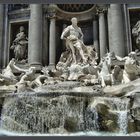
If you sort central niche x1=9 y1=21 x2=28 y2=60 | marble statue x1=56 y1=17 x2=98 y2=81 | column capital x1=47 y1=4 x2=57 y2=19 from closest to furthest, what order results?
marble statue x1=56 y1=17 x2=98 y2=81 < column capital x1=47 y1=4 x2=57 y2=19 < central niche x1=9 y1=21 x2=28 y2=60

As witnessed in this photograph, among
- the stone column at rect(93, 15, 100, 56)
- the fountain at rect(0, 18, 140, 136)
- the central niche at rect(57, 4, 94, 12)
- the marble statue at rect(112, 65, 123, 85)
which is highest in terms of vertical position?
the central niche at rect(57, 4, 94, 12)

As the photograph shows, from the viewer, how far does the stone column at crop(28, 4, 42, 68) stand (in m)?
22.1

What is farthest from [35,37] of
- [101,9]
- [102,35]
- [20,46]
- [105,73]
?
[105,73]

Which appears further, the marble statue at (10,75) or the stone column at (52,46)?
the stone column at (52,46)

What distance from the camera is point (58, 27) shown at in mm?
24641

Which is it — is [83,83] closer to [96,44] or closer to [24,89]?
[24,89]

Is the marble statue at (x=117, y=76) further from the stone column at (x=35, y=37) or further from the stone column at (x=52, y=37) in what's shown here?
the stone column at (x=35, y=37)

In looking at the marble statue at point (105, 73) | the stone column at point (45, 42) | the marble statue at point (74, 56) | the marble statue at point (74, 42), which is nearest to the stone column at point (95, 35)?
the marble statue at point (74, 56)

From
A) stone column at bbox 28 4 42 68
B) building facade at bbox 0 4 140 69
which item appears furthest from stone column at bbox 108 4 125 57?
stone column at bbox 28 4 42 68

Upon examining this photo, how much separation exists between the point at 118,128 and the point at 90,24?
1310 cm

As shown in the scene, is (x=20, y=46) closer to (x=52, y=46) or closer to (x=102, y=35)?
(x=52, y=46)

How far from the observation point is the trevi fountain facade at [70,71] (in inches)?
524

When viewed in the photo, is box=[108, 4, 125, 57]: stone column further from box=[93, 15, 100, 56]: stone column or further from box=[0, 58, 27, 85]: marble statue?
box=[0, 58, 27, 85]: marble statue

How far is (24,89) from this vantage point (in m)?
16.4
